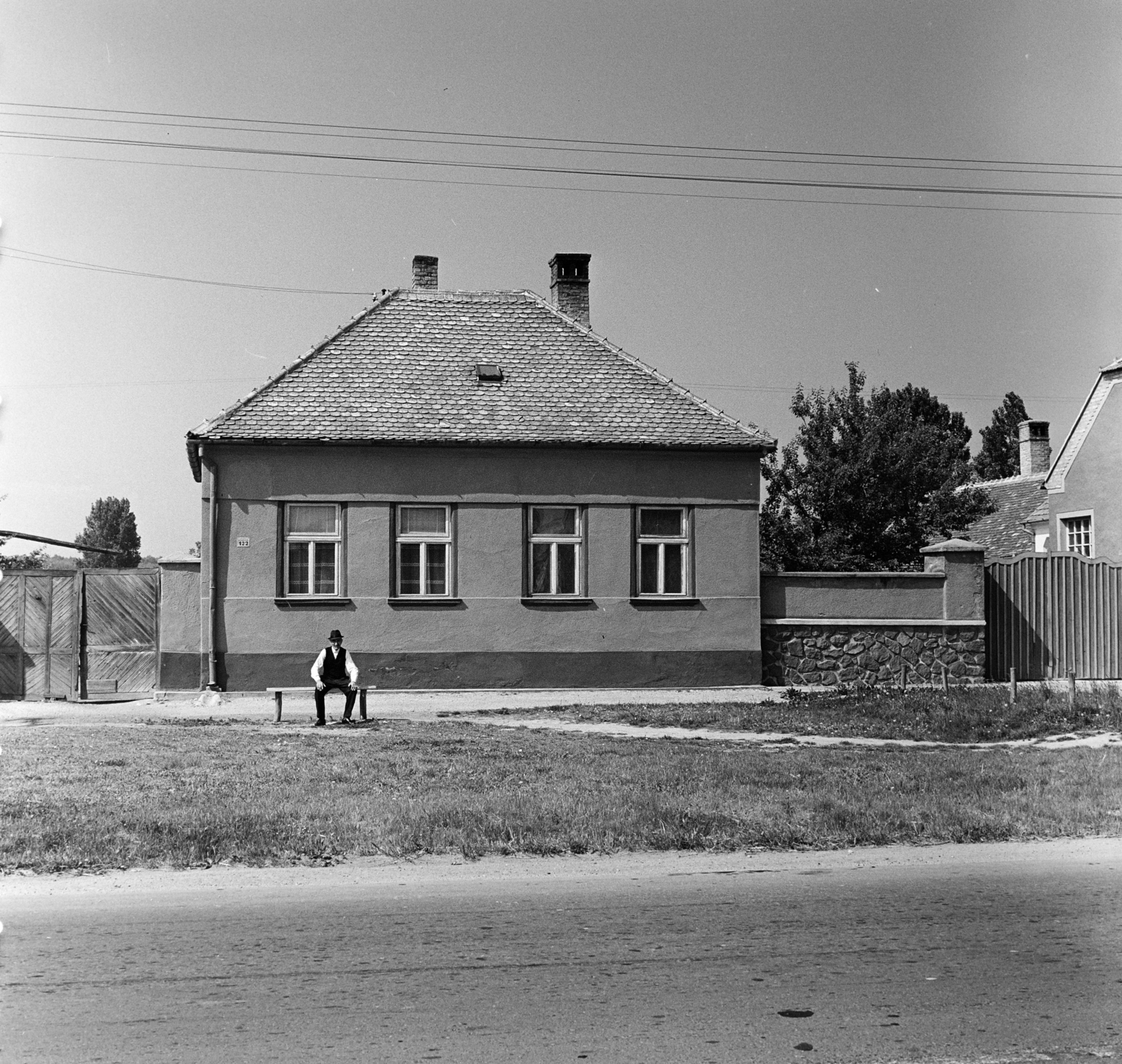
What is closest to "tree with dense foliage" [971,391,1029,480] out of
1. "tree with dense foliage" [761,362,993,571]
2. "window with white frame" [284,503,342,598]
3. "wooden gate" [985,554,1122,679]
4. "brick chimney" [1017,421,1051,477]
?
"brick chimney" [1017,421,1051,477]

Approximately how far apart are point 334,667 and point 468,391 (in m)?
7.31

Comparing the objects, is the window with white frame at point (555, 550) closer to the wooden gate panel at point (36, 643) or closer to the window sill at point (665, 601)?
the window sill at point (665, 601)

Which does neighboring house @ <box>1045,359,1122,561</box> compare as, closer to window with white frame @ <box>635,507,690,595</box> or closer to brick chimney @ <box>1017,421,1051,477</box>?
window with white frame @ <box>635,507,690,595</box>

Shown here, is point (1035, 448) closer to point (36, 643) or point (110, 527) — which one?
point (36, 643)

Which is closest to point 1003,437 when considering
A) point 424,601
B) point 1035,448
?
point 1035,448

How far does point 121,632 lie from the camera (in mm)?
21188

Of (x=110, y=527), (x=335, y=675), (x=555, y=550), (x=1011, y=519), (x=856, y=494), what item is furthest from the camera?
(x=110, y=527)

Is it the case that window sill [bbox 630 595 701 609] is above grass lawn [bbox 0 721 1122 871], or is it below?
above

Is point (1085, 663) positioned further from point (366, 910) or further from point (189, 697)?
point (366, 910)

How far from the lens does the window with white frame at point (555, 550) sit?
72.7ft

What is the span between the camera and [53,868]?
7.50m

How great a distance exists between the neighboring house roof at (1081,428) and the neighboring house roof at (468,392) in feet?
28.1

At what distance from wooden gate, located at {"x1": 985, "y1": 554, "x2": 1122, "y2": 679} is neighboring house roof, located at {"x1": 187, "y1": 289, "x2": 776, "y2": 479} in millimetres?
5420

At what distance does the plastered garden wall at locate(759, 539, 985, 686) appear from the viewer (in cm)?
2227
